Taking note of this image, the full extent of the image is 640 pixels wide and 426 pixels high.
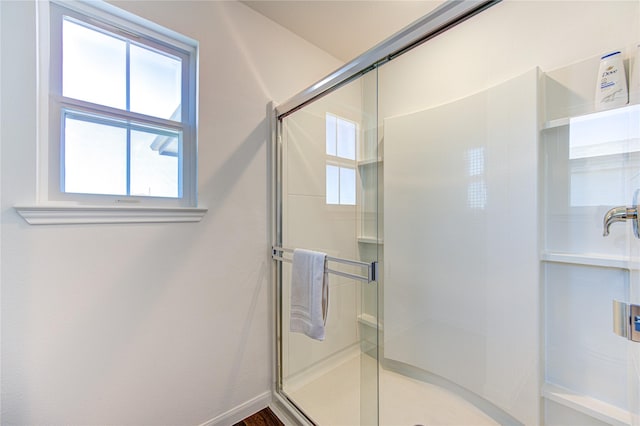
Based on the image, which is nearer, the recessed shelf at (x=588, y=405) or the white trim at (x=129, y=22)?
the recessed shelf at (x=588, y=405)

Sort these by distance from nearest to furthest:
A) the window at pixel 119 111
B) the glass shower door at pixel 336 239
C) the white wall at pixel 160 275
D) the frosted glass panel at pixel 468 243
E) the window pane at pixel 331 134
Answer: the white wall at pixel 160 275 < the window at pixel 119 111 < the frosted glass panel at pixel 468 243 < the glass shower door at pixel 336 239 < the window pane at pixel 331 134

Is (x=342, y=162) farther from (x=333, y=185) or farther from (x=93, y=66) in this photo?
(x=93, y=66)

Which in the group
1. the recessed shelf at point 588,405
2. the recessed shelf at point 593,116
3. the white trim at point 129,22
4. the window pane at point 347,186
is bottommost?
the recessed shelf at point 588,405

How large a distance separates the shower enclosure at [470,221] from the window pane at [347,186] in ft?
0.04

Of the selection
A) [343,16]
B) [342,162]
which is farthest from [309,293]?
[343,16]

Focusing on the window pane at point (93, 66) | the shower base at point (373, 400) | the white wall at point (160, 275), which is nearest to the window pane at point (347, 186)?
→ the white wall at point (160, 275)

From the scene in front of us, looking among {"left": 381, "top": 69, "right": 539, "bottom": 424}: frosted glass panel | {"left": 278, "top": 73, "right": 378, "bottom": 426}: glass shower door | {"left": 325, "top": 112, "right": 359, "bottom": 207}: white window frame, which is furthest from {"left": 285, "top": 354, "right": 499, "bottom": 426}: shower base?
{"left": 325, "top": 112, "right": 359, "bottom": 207}: white window frame

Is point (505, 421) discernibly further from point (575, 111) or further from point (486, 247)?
point (575, 111)

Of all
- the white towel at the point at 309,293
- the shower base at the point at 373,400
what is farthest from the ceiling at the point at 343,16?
the shower base at the point at 373,400

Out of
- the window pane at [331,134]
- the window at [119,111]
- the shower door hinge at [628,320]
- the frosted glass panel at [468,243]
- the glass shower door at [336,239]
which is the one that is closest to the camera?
the shower door hinge at [628,320]

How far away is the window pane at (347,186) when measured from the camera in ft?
4.43

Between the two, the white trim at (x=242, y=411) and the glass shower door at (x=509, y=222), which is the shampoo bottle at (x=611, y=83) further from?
the white trim at (x=242, y=411)

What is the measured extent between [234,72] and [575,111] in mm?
1664

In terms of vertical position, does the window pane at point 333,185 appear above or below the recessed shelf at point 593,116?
below
